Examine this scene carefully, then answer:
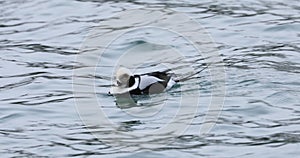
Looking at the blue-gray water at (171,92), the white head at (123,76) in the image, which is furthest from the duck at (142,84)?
the blue-gray water at (171,92)

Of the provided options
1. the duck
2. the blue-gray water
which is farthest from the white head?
the blue-gray water

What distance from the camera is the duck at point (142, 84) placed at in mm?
9414

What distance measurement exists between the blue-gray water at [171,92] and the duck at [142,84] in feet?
0.54

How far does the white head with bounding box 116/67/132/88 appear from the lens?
9.51 metres

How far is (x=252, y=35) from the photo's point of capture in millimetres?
11648

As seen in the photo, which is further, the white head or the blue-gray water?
the white head

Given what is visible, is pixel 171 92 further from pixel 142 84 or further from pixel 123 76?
pixel 123 76

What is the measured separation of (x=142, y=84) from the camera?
9.45 metres

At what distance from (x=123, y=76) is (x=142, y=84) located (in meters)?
0.27

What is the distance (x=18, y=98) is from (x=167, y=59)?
7.26 ft

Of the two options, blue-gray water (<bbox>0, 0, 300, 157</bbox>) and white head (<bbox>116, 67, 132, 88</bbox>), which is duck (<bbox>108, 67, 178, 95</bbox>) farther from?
blue-gray water (<bbox>0, 0, 300, 157</bbox>)

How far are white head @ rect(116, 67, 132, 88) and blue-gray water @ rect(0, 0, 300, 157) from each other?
25 centimetres

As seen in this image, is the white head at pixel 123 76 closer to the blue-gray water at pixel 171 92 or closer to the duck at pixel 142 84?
the duck at pixel 142 84

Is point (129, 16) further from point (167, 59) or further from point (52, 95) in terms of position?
point (52, 95)
